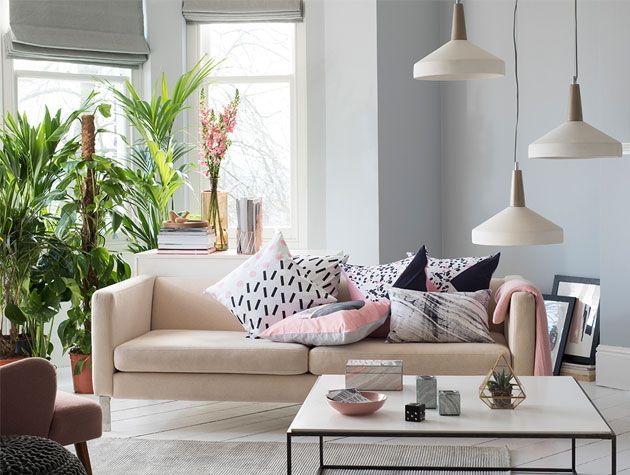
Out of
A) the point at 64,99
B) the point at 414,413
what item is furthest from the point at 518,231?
the point at 64,99

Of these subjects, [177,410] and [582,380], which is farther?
[582,380]

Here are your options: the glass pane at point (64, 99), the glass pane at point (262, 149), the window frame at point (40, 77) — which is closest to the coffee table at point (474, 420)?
the window frame at point (40, 77)

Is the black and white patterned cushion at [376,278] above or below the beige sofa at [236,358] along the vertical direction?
above

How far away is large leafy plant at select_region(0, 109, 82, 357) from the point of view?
499 centimetres

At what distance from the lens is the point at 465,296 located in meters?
4.25

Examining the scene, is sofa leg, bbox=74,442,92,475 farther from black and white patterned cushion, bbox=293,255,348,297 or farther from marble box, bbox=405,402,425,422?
black and white patterned cushion, bbox=293,255,348,297

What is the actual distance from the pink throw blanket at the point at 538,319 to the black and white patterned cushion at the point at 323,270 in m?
0.79

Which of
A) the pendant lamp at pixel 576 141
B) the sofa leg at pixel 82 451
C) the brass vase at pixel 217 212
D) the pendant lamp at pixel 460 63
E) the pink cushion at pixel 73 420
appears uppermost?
the pendant lamp at pixel 460 63

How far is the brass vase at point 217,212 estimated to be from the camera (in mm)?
5039

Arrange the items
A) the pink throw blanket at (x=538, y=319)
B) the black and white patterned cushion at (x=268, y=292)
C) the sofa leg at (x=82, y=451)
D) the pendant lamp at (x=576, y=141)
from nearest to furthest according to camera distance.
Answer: the pendant lamp at (x=576, y=141) < the sofa leg at (x=82, y=451) < the pink throw blanket at (x=538, y=319) < the black and white patterned cushion at (x=268, y=292)

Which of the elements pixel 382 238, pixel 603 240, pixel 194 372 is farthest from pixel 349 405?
pixel 382 238

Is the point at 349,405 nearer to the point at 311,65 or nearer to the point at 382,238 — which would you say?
the point at 382,238

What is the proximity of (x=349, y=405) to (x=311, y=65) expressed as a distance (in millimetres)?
3630

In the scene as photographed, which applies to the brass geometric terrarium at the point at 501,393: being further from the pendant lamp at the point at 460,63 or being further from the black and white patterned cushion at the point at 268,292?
the black and white patterned cushion at the point at 268,292
